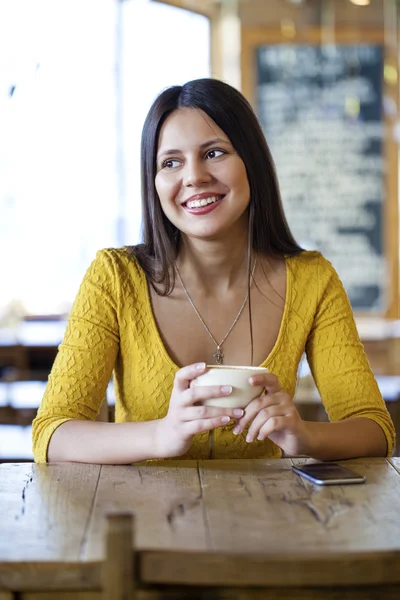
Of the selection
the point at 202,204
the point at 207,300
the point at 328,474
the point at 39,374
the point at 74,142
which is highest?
the point at 74,142

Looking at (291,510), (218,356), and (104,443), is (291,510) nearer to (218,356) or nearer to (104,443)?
(104,443)

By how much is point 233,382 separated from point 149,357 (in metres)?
0.49

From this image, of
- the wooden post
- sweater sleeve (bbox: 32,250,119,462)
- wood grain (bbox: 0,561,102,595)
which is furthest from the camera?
sweater sleeve (bbox: 32,250,119,462)

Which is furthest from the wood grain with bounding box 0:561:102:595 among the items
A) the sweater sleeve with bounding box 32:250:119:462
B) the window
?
the window

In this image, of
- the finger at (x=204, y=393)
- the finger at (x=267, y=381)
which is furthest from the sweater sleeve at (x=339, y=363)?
the finger at (x=204, y=393)

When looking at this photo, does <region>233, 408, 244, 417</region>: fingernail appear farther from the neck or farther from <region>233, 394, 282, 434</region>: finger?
the neck

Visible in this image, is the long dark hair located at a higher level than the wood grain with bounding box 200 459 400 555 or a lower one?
higher

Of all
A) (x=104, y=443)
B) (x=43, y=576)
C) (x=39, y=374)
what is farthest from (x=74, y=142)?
(x=43, y=576)

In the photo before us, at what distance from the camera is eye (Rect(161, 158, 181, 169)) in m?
1.80

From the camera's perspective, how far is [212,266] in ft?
6.18

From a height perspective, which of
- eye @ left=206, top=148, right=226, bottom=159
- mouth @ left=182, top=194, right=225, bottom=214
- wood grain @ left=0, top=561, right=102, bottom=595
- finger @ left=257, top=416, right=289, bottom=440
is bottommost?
wood grain @ left=0, top=561, right=102, bottom=595

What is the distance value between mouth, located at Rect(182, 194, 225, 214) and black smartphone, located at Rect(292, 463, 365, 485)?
0.57 metres

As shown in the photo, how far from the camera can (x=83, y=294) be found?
1791mm

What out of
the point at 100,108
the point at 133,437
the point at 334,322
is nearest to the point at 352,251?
the point at 100,108
